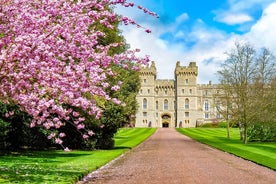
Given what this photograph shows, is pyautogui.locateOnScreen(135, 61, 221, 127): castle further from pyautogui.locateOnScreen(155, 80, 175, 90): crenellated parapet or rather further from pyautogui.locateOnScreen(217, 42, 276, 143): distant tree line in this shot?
pyautogui.locateOnScreen(217, 42, 276, 143): distant tree line

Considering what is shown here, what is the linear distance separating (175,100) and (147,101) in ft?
29.7

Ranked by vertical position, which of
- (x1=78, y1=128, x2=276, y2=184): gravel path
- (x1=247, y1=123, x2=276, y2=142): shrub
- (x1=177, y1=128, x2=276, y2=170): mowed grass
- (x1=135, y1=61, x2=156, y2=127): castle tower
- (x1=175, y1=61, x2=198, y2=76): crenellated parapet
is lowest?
(x1=78, y1=128, x2=276, y2=184): gravel path

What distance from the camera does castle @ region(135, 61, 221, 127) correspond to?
12388 centimetres

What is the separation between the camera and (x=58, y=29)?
34.5 feet

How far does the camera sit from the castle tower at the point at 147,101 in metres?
125

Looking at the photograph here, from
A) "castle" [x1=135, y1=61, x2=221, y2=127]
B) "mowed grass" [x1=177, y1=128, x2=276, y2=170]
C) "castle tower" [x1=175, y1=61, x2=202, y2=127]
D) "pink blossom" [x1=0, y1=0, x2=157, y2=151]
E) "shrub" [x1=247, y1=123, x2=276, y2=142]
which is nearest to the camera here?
"pink blossom" [x1=0, y1=0, x2=157, y2=151]

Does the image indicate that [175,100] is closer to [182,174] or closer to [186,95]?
[186,95]

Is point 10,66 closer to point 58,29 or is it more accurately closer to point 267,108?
point 58,29

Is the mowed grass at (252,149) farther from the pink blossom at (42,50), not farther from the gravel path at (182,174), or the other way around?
the pink blossom at (42,50)

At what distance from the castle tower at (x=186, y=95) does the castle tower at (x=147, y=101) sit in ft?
24.6

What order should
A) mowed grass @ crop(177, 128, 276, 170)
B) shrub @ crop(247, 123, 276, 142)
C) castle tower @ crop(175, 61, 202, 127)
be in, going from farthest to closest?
castle tower @ crop(175, 61, 202, 127) < shrub @ crop(247, 123, 276, 142) < mowed grass @ crop(177, 128, 276, 170)

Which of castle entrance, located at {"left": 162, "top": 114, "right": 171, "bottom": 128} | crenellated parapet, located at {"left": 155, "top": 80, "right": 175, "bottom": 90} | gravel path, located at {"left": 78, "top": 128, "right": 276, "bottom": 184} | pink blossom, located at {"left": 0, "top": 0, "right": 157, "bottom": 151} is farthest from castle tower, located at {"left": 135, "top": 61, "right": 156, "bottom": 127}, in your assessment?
pink blossom, located at {"left": 0, "top": 0, "right": 157, "bottom": 151}

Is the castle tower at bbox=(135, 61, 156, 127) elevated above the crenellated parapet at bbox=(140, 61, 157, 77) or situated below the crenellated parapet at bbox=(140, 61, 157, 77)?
below

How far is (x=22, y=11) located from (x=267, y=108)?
37.0 metres
